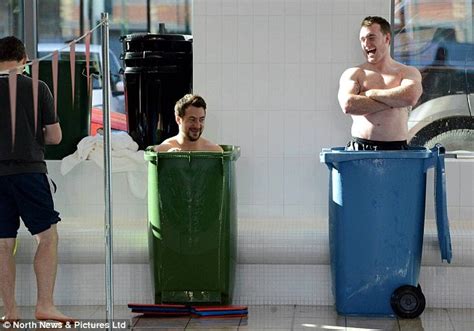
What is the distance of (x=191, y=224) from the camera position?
736 cm

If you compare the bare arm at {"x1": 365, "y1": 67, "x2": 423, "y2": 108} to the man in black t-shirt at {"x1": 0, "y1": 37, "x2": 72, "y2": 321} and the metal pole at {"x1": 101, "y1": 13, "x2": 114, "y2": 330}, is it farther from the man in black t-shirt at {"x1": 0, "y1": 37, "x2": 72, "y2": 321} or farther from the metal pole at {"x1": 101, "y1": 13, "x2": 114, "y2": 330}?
the man in black t-shirt at {"x1": 0, "y1": 37, "x2": 72, "y2": 321}

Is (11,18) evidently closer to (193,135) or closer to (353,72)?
(193,135)

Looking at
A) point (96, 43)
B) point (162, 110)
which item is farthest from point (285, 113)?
point (96, 43)

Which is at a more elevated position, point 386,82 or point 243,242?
point 386,82

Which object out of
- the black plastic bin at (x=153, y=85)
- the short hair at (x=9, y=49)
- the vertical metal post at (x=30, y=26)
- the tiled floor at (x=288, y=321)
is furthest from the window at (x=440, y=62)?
the short hair at (x=9, y=49)

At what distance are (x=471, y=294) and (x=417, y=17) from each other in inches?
76.5

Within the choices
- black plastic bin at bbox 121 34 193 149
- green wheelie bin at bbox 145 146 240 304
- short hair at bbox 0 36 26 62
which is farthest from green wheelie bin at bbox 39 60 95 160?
short hair at bbox 0 36 26 62

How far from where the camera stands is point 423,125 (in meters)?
8.28

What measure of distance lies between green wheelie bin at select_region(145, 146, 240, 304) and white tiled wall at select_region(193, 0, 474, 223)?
0.73 metres

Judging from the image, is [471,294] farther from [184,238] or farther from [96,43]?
[96,43]

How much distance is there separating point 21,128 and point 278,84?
2006 mm

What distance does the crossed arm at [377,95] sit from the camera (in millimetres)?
7191

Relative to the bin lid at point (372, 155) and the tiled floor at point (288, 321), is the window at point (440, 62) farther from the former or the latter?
the tiled floor at point (288, 321)

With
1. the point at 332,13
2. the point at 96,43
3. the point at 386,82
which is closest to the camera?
the point at 386,82
